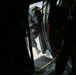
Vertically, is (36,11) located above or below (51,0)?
below

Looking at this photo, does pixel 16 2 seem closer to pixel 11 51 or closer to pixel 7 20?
pixel 7 20

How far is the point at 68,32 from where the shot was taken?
172 centimetres

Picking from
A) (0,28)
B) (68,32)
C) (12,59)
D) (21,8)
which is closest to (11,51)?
(12,59)

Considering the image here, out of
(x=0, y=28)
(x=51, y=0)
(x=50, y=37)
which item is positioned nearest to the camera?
(x=0, y=28)

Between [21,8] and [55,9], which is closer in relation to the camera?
[21,8]

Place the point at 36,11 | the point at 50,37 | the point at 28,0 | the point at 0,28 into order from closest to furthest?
1. the point at 0,28
2. the point at 28,0
3. the point at 36,11
4. the point at 50,37

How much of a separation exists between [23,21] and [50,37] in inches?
30.9

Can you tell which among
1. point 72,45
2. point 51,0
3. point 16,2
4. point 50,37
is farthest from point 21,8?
point 50,37

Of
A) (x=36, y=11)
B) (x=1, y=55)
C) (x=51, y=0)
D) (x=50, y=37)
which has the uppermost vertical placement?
(x=51, y=0)

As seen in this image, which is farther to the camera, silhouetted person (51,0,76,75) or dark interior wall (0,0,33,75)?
silhouetted person (51,0,76,75)

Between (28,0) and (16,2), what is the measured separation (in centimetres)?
13

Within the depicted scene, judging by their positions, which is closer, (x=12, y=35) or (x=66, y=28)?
(x=12, y=35)

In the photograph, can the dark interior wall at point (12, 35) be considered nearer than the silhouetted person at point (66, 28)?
Yes

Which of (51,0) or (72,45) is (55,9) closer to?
(51,0)
